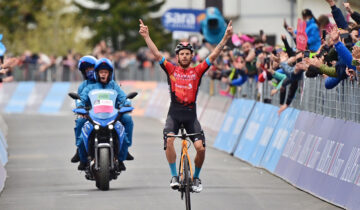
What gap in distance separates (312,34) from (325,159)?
4.29 meters

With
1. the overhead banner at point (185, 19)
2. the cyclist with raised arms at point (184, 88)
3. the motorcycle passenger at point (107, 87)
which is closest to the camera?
the cyclist with raised arms at point (184, 88)

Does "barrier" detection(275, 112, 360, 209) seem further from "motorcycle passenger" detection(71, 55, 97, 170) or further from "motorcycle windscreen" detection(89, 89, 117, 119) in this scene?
"motorcycle passenger" detection(71, 55, 97, 170)

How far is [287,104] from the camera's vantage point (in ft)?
61.8

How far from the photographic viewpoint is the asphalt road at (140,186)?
1431 centimetres

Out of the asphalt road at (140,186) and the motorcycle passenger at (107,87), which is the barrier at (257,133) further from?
the motorcycle passenger at (107,87)

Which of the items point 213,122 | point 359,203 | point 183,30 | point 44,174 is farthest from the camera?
point 183,30

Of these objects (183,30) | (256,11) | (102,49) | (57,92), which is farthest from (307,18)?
(256,11)

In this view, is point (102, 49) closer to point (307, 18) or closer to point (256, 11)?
point (307, 18)

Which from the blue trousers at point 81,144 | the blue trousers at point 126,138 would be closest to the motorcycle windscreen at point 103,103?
the blue trousers at point 126,138

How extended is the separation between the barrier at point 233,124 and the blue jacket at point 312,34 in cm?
291

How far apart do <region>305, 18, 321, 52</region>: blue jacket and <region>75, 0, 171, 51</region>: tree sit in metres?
73.6

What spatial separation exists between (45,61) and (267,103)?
30027 mm

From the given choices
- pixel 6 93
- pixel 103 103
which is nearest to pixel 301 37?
pixel 103 103

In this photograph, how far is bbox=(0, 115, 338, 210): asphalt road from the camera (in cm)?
1431
